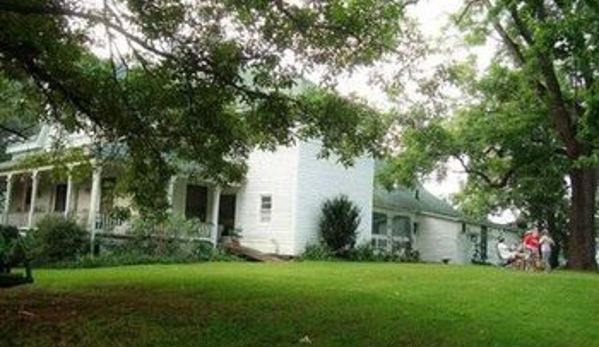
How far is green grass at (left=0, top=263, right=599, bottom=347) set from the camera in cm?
1000

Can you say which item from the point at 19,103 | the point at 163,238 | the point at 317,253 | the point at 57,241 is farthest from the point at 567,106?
the point at 19,103

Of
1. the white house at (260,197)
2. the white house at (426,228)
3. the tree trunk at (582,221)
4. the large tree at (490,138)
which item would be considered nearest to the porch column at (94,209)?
the white house at (260,197)

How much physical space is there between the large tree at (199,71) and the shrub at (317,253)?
17141mm

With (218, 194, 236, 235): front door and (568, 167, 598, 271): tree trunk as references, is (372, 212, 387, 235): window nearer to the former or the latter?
(218, 194, 236, 235): front door

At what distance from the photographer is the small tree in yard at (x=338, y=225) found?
33.1 metres

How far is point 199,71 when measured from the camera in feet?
43.9

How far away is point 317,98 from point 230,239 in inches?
750

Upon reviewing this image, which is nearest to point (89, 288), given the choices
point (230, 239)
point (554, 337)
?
point (554, 337)

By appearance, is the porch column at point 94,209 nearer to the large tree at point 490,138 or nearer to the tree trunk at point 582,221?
the large tree at point 490,138

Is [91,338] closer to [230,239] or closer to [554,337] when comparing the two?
[554,337]

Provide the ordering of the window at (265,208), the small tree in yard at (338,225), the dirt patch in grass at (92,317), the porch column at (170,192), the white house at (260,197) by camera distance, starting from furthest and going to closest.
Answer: the window at (265,208) < the small tree in yard at (338,225) < the white house at (260,197) < the porch column at (170,192) < the dirt patch in grass at (92,317)

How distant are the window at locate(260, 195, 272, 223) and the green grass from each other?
54.6ft

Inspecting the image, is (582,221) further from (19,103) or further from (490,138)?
(19,103)

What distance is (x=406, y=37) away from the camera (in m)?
13.3
